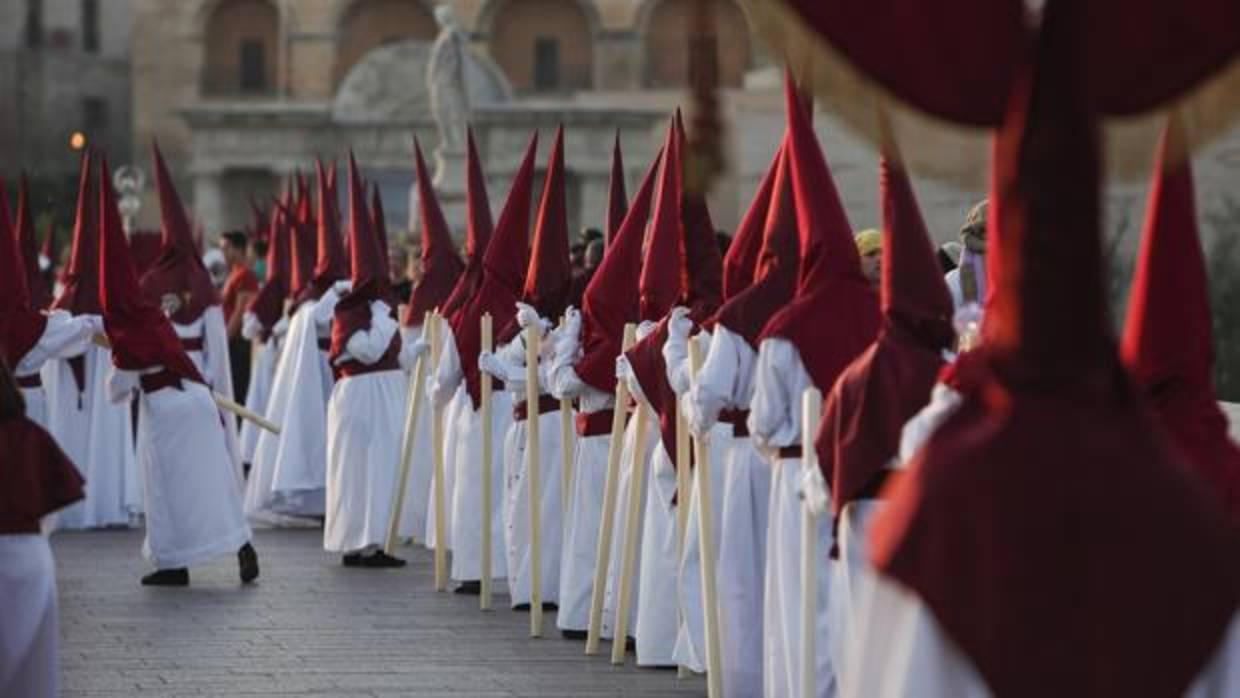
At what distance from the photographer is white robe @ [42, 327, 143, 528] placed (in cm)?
2036

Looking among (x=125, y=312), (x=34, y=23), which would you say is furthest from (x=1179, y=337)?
(x=34, y=23)

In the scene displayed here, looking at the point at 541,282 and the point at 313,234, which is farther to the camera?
the point at 313,234

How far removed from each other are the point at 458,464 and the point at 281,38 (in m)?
57.3

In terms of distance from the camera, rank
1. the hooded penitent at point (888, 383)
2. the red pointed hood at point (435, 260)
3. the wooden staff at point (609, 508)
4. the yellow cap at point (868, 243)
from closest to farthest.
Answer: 1. the hooded penitent at point (888, 383)
2. the yellow cap at point (868, 243)
3. the wooden staff at point (609, 508)
4. the red pointed hood at point (435, 260)

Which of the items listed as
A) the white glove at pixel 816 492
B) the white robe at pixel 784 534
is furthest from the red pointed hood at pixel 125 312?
the white glove at pixel 816 492

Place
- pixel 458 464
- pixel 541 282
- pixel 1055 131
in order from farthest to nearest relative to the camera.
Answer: pixel 458 464
pixel 541 282
pixel 1055 131

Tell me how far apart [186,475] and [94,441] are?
5597 millimetres

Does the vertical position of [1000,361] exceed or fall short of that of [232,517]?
it exceeds it

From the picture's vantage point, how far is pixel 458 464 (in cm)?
1631

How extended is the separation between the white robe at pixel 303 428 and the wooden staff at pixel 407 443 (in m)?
2.86

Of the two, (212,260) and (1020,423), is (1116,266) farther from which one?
(1020,423)

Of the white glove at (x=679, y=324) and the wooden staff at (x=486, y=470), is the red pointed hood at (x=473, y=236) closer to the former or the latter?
the wooden staff at (x=486, y=470)

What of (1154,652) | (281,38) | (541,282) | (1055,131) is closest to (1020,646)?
(1154,652)

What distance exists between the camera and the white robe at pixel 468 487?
15.8 metres
